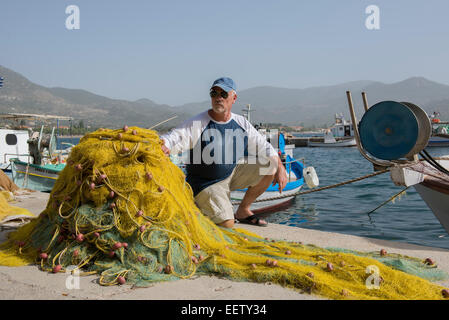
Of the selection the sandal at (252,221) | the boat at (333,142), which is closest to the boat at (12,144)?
the sandal at (252,221)

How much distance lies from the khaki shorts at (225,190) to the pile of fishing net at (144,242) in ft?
2.52

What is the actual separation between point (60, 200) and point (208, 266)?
4.81 ft

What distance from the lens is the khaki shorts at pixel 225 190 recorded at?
436 centimetres

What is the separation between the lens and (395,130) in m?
4.89

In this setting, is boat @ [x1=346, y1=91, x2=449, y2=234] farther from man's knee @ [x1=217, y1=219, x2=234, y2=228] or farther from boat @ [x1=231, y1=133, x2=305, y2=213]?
boat @ [x1=231, y1=133, x2=305, y2=213]

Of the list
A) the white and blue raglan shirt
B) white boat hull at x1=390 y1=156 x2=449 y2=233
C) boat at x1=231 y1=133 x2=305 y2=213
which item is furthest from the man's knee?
boat at x1=231 y1=133 x2=305 y2=213

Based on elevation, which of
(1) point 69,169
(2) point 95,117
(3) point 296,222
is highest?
(2) point 95,117

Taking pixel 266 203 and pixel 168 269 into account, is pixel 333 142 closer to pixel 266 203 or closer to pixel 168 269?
pixel 266 203

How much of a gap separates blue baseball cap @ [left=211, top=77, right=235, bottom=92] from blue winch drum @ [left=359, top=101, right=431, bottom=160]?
205 centimetres

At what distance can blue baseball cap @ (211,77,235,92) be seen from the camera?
416 cm

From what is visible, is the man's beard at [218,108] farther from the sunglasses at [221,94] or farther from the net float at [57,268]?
the net float at [57,268]

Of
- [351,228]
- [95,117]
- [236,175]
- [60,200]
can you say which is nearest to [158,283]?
[60,200]
